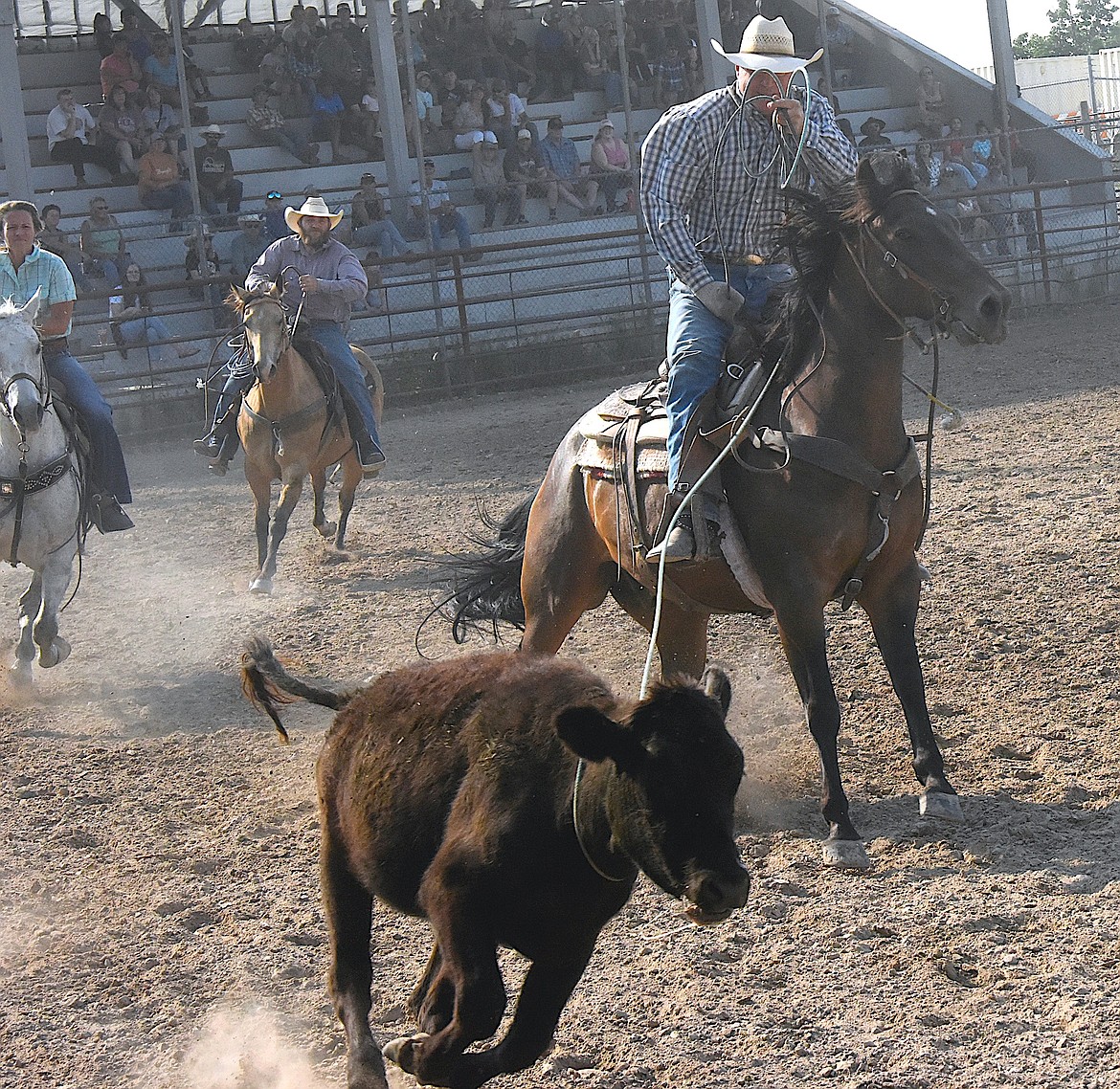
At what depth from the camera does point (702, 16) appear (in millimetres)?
19203

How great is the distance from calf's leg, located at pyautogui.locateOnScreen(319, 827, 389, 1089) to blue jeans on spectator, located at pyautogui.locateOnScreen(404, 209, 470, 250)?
14571mm

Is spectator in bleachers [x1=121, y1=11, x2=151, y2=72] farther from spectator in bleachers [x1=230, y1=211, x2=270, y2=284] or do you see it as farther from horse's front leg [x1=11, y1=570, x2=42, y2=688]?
horse's front leg [x1=11, y1=570, x2=42, y2=688]

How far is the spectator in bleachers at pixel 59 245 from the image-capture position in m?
15.1

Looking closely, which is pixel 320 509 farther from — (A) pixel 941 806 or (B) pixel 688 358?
(A) pixel 941 806

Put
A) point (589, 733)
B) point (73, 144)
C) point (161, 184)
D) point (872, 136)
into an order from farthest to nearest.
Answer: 1. point (872, 136)
2. point (73, 144)
3. point (161, 184)
4. point (589, 733)

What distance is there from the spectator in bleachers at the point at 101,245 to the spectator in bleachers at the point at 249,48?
560 cm

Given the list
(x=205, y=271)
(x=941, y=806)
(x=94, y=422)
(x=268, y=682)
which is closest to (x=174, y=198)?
(x=205, y=271)

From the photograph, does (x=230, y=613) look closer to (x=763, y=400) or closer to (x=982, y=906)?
(x=763, y=400)

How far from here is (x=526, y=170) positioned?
1898cm

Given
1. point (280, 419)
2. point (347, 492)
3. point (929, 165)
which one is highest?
point (929, 165)

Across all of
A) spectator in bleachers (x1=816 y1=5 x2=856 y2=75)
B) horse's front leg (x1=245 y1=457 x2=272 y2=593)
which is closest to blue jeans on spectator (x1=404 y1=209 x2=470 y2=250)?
horse's front leg (x1=245 y1=457 x2=272 y2=593)

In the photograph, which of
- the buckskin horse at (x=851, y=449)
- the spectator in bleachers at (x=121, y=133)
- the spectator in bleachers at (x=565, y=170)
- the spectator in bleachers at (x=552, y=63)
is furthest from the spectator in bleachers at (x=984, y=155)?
the buckskin horse at (x=851, y=449)

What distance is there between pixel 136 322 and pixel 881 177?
1233 centimetres

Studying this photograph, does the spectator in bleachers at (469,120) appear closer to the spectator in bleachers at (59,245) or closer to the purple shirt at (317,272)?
the spectator in bleachers at (59,245)
